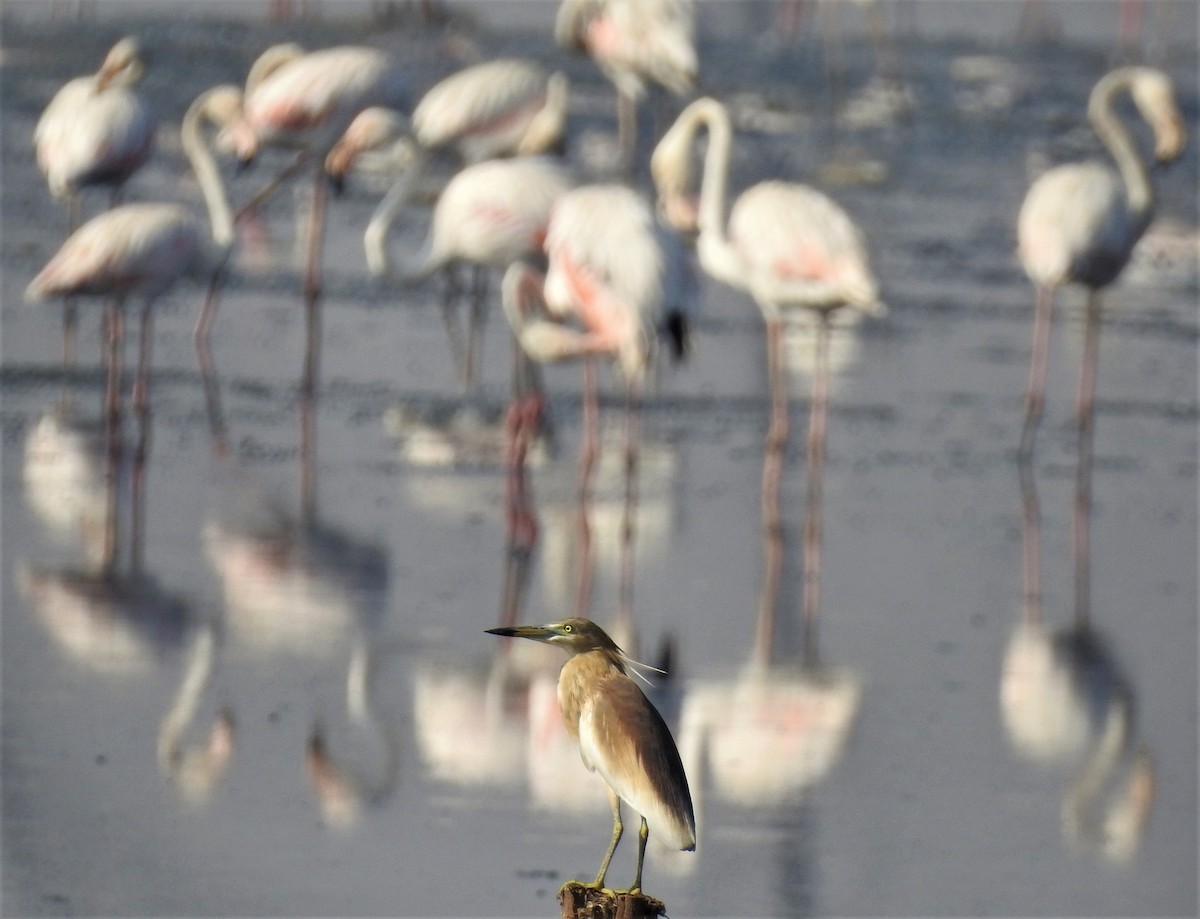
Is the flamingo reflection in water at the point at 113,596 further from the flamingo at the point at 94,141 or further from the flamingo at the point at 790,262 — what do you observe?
the flamingo at the point at 94,141

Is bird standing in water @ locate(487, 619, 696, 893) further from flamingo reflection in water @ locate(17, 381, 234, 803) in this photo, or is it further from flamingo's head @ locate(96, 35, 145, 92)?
flamingo's head @ locate(96, 35, 145, 92)

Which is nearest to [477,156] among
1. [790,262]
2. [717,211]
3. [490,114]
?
[490,114]

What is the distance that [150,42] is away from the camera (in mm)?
24734

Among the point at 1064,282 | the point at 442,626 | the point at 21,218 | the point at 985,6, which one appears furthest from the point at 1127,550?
the point at 985,6

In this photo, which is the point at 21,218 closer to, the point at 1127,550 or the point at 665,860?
the point at 1127,550

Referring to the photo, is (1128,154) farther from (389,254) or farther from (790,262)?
(389,254)

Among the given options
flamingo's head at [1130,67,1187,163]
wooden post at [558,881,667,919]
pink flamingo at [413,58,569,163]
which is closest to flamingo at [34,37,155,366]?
pink flamingo at [413,58,569,163]

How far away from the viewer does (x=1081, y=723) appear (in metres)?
6.57

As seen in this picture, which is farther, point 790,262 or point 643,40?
point 643,40

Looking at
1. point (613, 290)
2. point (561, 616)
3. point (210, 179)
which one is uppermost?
point (210, 179)

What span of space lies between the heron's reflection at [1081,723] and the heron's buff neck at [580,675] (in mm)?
1707

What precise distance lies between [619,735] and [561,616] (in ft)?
9.78

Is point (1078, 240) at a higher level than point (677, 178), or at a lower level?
lower

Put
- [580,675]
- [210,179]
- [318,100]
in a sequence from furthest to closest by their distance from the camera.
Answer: [318,100], [210,179], [580,675]
